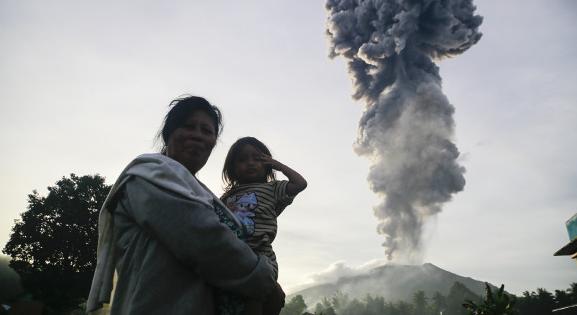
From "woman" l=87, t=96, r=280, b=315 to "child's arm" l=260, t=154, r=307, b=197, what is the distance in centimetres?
138

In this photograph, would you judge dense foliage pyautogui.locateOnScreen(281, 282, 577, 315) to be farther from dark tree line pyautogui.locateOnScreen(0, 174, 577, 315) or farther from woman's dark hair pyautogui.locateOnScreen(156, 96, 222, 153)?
woman's dark hair pyautogui.locateOnScreen(156, 96, 222, 153)

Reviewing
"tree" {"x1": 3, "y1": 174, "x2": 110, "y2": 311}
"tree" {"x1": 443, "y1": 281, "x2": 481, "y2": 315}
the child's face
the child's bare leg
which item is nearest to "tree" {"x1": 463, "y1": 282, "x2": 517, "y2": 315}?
the child's face

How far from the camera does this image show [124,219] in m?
1.53

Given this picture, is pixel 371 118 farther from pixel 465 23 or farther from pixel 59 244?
pixel 59 244

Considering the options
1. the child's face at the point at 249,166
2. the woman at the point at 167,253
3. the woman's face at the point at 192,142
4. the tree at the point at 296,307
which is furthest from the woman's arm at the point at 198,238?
the tree at the point at 296,307

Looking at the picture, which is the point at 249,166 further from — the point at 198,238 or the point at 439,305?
the point at 439,305

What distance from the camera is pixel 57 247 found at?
24625 millimetres

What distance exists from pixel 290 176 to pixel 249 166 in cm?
40

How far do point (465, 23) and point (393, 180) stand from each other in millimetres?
20006

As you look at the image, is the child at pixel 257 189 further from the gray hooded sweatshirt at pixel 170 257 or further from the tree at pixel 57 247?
the tree at pixel 57 247

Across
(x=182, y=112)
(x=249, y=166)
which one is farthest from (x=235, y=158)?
(x=182, y=112)

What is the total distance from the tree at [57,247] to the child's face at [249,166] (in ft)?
86.0

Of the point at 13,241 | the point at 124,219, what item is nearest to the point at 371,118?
the point at 13,241

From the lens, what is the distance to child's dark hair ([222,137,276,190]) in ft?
10.7
